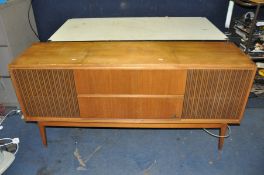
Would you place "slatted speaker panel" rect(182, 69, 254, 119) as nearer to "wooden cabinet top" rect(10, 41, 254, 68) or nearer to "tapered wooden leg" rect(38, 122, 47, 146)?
"wooden cabinet top" rect(10, 41, 254, 68)

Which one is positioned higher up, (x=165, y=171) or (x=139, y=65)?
(x=139, y=65)

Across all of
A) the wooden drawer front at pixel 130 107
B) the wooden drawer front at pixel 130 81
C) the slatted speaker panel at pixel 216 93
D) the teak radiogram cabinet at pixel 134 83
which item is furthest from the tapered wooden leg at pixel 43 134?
the slatted speaker panel at pixel 216 93

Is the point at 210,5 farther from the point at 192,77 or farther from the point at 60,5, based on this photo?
the point at 60,5

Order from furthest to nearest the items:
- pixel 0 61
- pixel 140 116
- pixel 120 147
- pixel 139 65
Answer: pixel 0 61
pixel 120 147
pixel 140 116
pixel 139 65

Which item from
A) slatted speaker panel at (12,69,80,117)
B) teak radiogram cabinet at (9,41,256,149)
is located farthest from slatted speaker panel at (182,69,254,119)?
slatted speaker panel at (12,69,80,117)

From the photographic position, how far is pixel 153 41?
53.4 inches

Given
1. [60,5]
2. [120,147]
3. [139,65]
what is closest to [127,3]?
[60,5]

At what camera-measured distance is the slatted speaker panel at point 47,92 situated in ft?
3.67

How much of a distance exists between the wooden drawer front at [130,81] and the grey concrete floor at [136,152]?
47 cm

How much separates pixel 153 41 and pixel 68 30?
2.01 ft

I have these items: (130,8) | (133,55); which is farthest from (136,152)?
(130,8)

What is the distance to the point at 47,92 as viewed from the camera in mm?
1186

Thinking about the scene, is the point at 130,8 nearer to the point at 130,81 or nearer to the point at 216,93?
the point at 130,81

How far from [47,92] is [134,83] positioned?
1.52 ft
